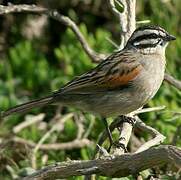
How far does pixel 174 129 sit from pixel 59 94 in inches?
42.5

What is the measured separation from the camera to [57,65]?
27.1ft

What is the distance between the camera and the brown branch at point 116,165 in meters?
3.87

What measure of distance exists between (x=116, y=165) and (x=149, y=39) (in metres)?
2.00

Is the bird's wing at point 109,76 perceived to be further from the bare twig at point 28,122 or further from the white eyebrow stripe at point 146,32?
the bare twig at point 28,122

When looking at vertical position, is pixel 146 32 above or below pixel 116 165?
above

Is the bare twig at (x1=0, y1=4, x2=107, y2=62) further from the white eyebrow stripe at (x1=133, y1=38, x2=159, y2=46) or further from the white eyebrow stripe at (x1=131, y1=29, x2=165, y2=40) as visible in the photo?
the white eyebrow stripe at (x1=131, y1=29, x2=165, y2=40)

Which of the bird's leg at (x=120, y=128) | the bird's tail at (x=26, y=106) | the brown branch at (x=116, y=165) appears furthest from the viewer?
the bird's tail at (x=26, y=106)

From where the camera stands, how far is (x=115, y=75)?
5.82 m

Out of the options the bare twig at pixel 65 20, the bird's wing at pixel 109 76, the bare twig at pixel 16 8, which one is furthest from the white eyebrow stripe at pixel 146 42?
the bare twig at pixel 16 8

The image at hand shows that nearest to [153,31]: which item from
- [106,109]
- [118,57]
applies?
[118,57]

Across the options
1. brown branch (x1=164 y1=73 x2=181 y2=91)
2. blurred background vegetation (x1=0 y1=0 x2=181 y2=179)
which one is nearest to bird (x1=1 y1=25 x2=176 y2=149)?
brown branch (x1=164 y1=73 x2=181 y2=91)

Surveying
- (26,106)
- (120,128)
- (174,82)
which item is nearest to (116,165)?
(120,128)

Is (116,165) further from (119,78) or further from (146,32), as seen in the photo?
(146,32)

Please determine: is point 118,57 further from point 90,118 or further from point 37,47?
point 37,47
